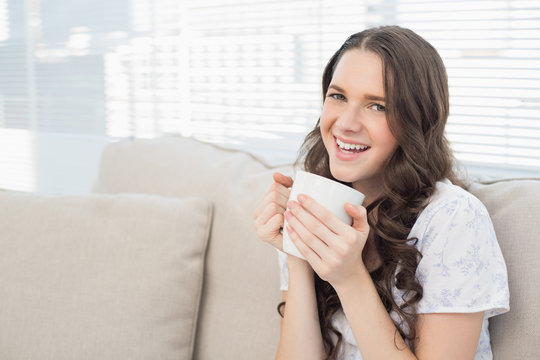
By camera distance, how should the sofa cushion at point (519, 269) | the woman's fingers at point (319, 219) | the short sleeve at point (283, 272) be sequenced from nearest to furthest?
1. the woman's fingers at point (319, 219)
2. the sofa cushion at point (519, 269)
3. the short sleeve at point (283, 272)

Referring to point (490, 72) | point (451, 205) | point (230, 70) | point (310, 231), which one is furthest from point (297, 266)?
point (230, 70)

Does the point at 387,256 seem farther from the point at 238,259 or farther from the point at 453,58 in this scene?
the point at 453,58

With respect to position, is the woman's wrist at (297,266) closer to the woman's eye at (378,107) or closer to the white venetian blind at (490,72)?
the woman's eye at (378,107)

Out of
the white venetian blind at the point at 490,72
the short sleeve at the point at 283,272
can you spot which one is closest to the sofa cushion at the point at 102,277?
the short sleeve at the point at 283,272

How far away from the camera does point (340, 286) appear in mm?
951

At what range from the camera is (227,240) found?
1324 millimetres

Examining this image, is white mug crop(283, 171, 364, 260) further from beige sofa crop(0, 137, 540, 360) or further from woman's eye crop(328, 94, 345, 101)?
beige sofa crop(0, 137, 540, 360)

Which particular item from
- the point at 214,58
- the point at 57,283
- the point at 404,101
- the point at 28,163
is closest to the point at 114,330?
the point at 57,283

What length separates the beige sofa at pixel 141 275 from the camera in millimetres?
1235

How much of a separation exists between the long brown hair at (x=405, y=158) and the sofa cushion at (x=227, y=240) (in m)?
0.19

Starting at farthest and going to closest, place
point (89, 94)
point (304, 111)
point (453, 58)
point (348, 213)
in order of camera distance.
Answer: point (89, 94), point (304, 111), point (453, 58), point (348, 213)

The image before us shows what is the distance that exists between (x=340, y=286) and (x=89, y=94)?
74.5 inches

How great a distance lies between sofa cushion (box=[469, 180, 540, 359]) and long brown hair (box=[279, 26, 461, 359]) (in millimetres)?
143

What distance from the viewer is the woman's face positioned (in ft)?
3.26
